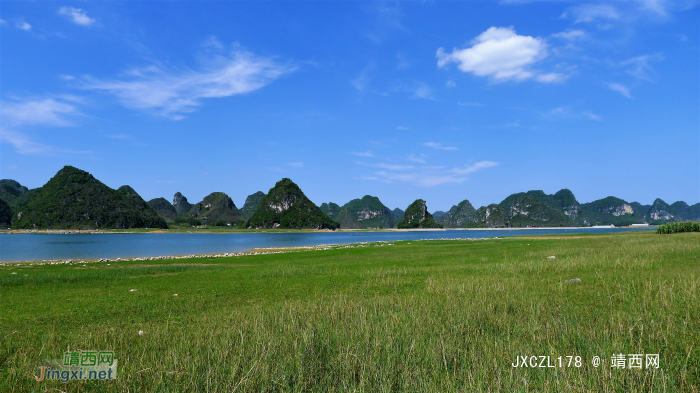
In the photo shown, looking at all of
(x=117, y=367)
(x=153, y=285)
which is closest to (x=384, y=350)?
(x=117, y=367)

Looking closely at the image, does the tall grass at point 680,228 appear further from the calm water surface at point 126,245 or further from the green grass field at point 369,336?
the calm water surface at point 126,245

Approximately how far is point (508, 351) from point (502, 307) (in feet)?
11.5

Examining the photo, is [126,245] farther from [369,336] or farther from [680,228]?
[680,228]

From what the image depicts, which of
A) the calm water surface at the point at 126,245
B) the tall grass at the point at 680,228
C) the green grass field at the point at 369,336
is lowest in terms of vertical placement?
the calm water surface at the point at 126,245

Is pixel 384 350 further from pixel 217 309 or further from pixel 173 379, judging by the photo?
pixel 217 309

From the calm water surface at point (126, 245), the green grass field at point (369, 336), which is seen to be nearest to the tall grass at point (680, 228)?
the green grass field at point (369, 336)

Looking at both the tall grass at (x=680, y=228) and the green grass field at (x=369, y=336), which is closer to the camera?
the green grass field at (x=369, y=336)

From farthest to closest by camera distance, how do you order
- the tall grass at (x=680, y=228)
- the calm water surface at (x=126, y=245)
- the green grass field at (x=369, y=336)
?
the calm water surface at (x=126, y=245) → the tall grass at (x=680, y=228) → the green grass field at (x=369, y=336)

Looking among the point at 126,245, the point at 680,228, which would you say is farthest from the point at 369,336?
the point at 126,245

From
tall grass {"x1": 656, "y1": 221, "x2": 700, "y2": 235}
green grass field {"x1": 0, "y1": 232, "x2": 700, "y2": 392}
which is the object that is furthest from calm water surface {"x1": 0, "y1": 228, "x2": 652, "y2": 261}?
tall grass {"x1": 656, "y1": 221, "x2": 700, "y2": 235}

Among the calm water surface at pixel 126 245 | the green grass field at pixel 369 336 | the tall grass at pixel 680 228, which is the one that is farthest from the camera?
the calm water surface at pixel 126 245

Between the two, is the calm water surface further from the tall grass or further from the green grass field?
the tall grass

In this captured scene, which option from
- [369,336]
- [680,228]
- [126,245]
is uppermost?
[680,228]

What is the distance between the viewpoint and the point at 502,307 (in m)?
9.43
